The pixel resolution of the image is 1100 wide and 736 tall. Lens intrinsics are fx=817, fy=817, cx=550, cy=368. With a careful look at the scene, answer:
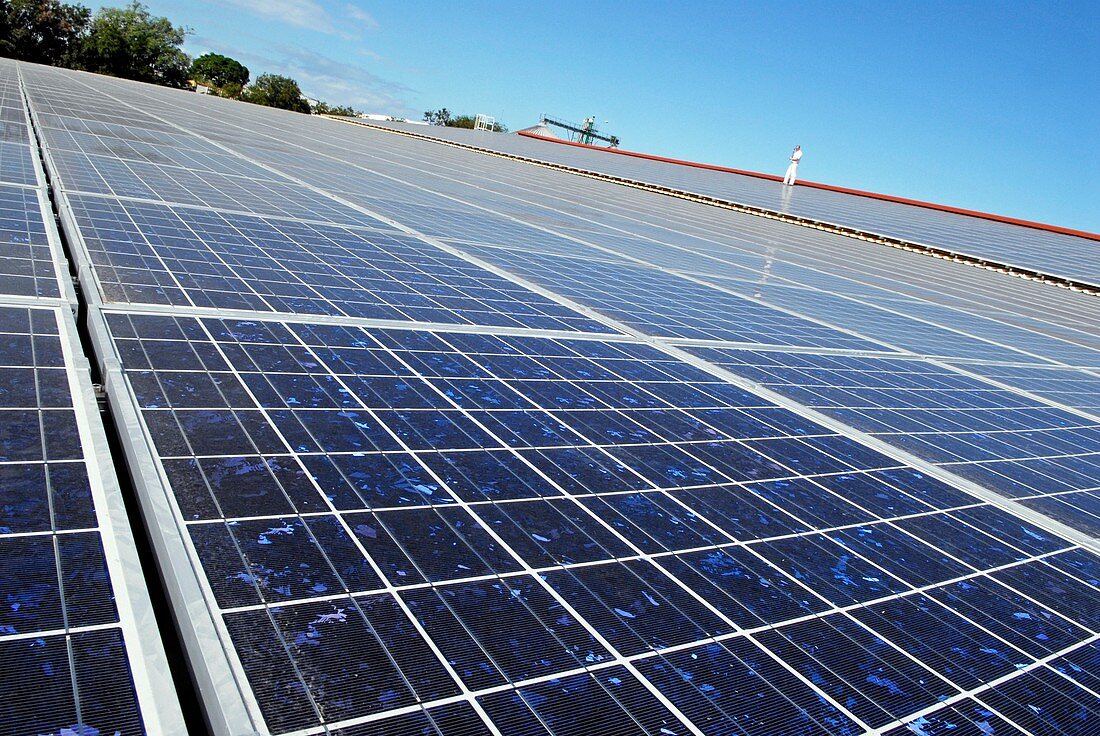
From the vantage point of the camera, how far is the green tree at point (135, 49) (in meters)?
70.4

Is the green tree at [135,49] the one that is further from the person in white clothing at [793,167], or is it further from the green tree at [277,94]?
the person in white clothing at [793,167]

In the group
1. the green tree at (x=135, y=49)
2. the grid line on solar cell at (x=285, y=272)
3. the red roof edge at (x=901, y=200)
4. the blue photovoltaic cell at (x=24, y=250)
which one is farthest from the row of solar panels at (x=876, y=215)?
the green tree at (x=135, y=49)

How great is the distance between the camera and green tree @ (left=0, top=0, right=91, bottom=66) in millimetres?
67375

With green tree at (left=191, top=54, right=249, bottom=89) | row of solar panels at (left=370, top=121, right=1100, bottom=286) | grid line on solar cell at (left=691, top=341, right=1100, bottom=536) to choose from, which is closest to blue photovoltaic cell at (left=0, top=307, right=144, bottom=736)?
grid line on solar cell at (left=691, top=341, right=1100, bottom=536)

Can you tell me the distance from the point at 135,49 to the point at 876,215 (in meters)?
78.5

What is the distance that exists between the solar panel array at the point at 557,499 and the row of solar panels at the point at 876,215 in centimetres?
1254

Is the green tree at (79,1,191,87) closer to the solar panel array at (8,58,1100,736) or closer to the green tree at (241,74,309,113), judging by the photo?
the green tree at (241,74,309,113)

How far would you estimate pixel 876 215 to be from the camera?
2555 cm

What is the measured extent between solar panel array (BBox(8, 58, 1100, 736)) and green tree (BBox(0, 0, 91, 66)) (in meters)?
73.9

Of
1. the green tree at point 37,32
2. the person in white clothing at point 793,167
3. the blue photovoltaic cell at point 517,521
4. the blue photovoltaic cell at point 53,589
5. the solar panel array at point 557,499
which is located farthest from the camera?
the green tree at point 37,32

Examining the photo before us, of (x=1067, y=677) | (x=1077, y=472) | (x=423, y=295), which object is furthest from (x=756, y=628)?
(x=423, y=295)


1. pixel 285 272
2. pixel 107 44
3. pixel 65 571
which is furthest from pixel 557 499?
pixel 107 44

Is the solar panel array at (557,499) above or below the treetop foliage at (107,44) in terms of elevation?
below

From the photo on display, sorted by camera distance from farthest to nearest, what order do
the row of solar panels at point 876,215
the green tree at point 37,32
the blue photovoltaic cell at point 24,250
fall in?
the green tree at point 37,32 → the row of solar panels at point 876,215 → the blue photovoltaic cell at point 24,250
